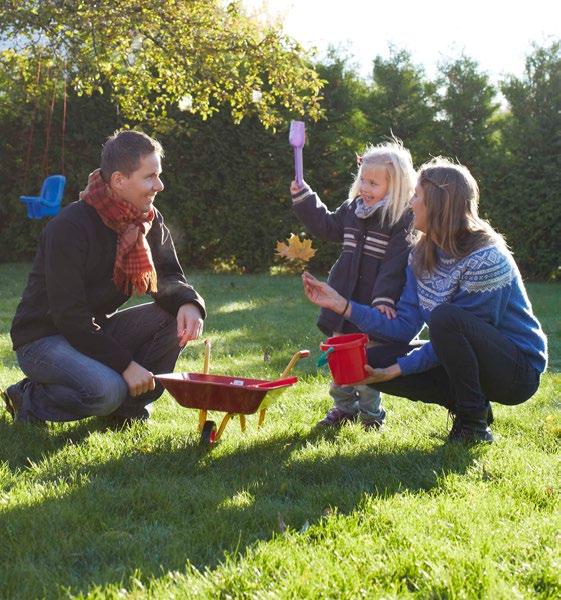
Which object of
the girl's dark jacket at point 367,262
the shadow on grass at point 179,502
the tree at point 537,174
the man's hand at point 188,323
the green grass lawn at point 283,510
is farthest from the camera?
the tree at point 537,174

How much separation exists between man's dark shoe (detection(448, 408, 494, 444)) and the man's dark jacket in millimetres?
1256

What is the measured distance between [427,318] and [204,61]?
17.7 ft

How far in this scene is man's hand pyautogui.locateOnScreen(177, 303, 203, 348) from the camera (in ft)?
12.3

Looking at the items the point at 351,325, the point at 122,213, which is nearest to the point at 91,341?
the point at 122,213

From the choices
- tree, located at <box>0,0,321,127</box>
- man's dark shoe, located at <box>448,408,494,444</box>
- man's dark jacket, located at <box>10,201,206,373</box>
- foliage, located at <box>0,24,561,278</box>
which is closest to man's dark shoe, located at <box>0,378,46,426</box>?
man's dark jacket, located at <box>10,201,206,373</box>

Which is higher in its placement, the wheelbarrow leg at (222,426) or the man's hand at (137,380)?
the man's hand at (137,380)

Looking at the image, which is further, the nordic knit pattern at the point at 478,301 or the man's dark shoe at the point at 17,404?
the man's dark shoe at the point at 17,404

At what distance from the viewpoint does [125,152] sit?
361cm

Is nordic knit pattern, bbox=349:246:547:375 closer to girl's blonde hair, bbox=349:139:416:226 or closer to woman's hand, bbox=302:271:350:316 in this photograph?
woman's hand, bbox=302:271:350:316

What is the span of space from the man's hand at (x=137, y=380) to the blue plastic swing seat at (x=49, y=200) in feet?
14.7

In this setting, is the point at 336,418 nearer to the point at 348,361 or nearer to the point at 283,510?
the point at 348,361

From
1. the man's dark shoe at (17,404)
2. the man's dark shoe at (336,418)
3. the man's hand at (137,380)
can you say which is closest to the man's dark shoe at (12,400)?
the man's dark shoe at (17,404)

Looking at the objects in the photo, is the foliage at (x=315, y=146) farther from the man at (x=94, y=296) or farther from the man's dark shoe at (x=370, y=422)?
the man at (x=94, y=296)

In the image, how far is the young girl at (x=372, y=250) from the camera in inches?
155
